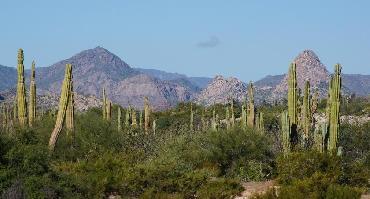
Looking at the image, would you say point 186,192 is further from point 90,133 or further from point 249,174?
point 90,133

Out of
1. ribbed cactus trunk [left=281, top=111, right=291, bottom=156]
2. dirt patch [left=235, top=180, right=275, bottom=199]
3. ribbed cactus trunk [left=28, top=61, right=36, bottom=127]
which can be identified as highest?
ribbed cactus trunk [left=28, top=61, right=36, bottom=127]

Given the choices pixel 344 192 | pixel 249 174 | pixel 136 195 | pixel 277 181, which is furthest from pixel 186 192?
pixel 344 192

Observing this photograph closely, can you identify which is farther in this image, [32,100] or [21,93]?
[32,100]

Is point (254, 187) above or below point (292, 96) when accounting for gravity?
below

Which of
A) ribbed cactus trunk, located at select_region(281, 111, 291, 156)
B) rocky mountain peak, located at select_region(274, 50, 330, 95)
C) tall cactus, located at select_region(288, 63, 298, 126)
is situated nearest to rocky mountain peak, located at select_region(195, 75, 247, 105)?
rocky mountain peak, located at select_region(274, 50, 330, 95)

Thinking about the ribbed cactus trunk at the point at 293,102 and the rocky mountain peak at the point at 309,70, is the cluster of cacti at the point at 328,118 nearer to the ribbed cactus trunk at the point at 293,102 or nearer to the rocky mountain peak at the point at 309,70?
the ribbed cactus trunk at the point at 293,102

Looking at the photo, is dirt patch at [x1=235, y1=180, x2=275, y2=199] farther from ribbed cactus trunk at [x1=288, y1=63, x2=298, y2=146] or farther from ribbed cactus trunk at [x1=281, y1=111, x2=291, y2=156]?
ribbed cactus trunk at [x1=288, y1=63, x2=298, y2=146]

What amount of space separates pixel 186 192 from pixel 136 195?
Result: 1.58 m

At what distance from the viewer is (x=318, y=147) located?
22656 millimetres

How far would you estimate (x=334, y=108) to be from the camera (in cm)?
2239

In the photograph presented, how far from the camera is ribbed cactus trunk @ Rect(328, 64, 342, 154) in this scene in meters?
22.2

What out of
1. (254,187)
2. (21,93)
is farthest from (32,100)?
(254,187)

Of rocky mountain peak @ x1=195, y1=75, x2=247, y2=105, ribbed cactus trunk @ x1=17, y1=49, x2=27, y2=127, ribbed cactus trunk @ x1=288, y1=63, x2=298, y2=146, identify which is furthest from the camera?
rocky mountain peak @ x1=195, y1=75, x2=247, y2=105

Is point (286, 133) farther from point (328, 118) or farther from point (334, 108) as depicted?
point (334, 108)
